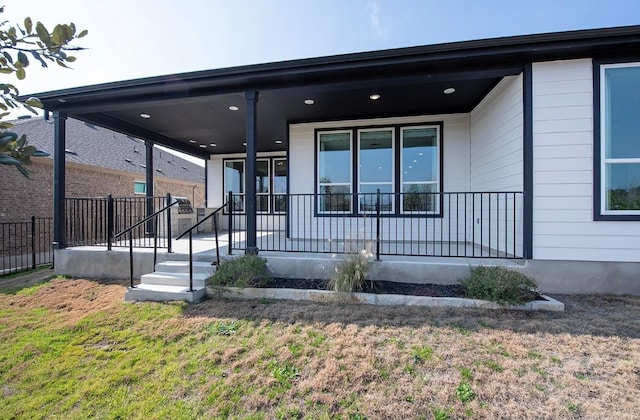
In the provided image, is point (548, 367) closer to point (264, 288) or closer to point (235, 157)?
point (264, 288)

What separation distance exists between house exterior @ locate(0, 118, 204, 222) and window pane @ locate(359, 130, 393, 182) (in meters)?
7.19

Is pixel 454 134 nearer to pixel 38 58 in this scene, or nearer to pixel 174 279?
pixel 174 279

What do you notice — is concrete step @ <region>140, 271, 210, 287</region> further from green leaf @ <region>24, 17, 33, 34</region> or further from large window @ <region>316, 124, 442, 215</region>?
green leaf @ <region>24, 17, 33, 34</region>

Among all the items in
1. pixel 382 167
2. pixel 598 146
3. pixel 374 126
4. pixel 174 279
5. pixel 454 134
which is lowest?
pixel 174 279

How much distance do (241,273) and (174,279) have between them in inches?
40.3

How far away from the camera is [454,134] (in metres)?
6.21

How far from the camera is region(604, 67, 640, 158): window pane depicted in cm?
388

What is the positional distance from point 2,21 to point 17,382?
2.91 m

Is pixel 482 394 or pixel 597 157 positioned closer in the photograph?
pixel 482 394

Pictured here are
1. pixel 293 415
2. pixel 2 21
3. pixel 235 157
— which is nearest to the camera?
pixel 2 21

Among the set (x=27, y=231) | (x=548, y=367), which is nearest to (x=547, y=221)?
(x=548, y=367)

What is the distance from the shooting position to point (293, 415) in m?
2.02

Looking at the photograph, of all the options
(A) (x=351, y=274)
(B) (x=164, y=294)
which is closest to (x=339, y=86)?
(A) (x=351, y=274)

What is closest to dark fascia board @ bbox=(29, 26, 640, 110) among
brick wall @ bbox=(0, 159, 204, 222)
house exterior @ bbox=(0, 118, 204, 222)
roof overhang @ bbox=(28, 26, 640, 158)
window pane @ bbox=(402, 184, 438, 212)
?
roof overhang @ bbox=(28, 26, 640, 158)
